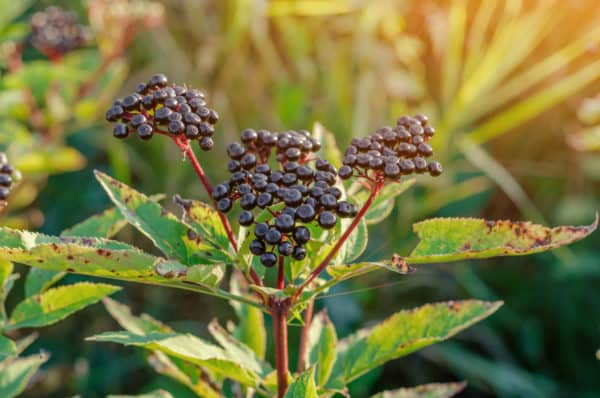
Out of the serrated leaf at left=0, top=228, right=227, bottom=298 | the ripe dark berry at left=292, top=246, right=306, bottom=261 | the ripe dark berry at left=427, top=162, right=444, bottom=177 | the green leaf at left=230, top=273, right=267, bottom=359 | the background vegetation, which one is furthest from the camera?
the background vegetation

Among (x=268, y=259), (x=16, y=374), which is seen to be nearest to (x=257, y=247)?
(x=268, y=259)

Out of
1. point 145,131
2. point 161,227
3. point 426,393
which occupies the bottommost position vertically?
point 426,393

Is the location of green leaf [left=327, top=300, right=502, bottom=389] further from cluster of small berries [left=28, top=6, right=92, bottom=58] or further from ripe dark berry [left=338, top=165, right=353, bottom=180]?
cluster of small berries [left=28, top=6, right=92, bottom=58]

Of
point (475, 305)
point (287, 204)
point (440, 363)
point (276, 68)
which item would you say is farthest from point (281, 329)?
point (276, 68)

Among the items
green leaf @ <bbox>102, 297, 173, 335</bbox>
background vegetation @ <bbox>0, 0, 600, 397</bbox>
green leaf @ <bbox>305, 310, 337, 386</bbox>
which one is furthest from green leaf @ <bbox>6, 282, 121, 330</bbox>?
background vegetation @ <bbox>0, 0, 600, 397</bbox>

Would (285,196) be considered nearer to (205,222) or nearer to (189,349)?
(205,222)
